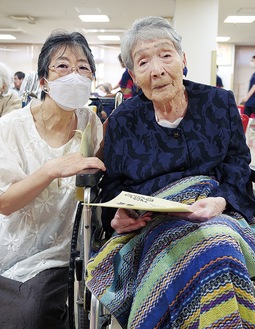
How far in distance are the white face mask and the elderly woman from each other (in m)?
0.15

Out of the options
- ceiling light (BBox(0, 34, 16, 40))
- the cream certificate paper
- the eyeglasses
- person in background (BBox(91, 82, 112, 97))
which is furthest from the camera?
ceiling light (BBox(0, 34, 16, 40))

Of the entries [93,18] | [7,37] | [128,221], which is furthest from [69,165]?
[7,37]

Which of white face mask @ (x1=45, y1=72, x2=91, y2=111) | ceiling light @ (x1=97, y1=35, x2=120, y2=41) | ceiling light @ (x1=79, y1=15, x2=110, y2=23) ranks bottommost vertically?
white face mask @ (x1=45, y1=72, x2=91, y2=111)

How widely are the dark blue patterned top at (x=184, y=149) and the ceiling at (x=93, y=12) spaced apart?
241 inches

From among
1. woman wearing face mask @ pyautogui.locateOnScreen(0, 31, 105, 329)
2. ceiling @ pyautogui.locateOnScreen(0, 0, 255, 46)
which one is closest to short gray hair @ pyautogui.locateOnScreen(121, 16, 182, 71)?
woman wearing face mask @ pyautogui.locateOnScreen(0, 31, 105, 329)

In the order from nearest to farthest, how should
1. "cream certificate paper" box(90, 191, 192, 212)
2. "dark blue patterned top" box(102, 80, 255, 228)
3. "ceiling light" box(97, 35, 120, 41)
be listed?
"cream certificate paper" box(90, 191, 192, 212)
"dark blue patterned top" box(102, 80, 255, 228)
"ceiling light" box(97, 35, 120, 41)

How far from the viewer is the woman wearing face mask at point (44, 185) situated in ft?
4.11

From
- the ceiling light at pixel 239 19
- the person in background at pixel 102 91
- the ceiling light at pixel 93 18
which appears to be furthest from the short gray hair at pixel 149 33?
the ceiling light at pixel 239 19

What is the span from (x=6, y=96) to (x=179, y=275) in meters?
2.54

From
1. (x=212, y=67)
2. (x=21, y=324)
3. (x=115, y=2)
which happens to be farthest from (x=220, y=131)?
(x=115, y=2)

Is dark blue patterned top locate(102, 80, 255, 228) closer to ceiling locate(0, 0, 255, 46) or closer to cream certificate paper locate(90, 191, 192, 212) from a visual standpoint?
cream certificate paper locate(90, 191, 192, 212)

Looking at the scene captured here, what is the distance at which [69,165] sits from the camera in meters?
1.23

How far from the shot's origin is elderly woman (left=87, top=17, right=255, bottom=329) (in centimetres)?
94

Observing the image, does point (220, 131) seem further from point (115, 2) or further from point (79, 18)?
point (79, 18)
